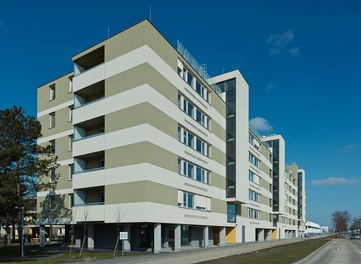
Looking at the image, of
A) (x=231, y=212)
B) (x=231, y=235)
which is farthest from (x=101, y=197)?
(x=231, y=235)

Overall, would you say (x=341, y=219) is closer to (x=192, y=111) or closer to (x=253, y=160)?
(x=253, y=160)

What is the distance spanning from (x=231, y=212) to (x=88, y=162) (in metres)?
22.9

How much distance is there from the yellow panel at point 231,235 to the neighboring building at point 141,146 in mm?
3651

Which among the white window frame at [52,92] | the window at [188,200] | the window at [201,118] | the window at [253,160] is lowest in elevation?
the window at [188,200]

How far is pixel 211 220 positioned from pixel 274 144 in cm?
5297

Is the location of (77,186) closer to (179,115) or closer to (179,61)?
(179,115)

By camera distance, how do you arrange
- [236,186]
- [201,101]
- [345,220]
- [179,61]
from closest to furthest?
[179,61], [201,101], [236,186], [345,220]

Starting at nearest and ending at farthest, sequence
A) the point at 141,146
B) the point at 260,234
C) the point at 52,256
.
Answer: the point at 52,256
the point at 141,146
the point at 260,234

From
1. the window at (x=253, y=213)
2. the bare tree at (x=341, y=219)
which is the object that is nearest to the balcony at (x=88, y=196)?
the window at (x=253, y=213)

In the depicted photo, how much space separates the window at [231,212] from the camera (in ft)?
174

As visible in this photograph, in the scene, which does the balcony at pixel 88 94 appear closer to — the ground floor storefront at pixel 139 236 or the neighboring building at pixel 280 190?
the ground floor storefront at pixel 139 236

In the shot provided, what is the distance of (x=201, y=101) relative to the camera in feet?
148

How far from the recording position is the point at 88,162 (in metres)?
40.6

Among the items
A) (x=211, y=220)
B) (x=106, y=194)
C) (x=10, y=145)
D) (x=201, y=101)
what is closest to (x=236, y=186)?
(x=211, y=220)
